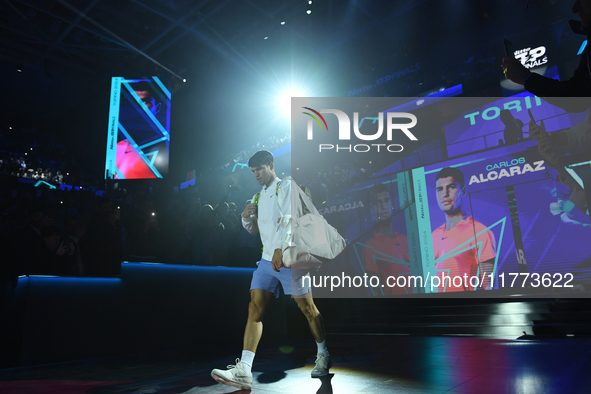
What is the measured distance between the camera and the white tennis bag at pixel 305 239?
2408 millimetres

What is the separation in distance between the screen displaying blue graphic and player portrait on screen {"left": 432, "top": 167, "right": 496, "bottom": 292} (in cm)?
666

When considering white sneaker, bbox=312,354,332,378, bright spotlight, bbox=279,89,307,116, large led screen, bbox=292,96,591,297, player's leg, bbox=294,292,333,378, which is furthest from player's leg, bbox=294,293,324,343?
bright spotlight, bbox=279,89,307,116

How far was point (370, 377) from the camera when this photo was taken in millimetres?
2510

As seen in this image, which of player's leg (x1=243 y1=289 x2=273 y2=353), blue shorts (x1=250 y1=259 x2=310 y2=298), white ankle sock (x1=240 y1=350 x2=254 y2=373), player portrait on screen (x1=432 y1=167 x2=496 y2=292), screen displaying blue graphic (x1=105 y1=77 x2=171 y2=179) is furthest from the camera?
screen displaying blue graphic (x1=105 y1=77 x2=171 y2=179)

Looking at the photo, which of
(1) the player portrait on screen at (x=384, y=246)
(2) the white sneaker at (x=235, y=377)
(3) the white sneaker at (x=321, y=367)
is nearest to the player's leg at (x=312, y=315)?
(3) the white sneaker at (x=321, y=367)

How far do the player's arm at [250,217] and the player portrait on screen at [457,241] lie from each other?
17.3 feet

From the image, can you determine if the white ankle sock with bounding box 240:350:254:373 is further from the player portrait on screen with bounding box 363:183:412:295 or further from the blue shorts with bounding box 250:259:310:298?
the player portrait on screen with bounding box 363:183:412:295

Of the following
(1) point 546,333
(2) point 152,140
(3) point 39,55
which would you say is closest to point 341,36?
(2) point 152,140

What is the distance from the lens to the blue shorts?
263 cm

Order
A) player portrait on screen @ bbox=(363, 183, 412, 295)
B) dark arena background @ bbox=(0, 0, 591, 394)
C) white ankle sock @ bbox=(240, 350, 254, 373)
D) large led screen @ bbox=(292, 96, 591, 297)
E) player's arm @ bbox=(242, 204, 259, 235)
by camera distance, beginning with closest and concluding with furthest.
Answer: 1. white ankle sock @ bbox=(240, 350, 254, 373)
2. player's arm @ bbox=(242, 204, 259, 235)
3. dark arena background @ bbox=(0, 0, 591, 394)
4. large led screen @ bbox=(292, 96, 591, 297)
5. player portrait on screen @ bbox=(363, 183, 412, 295)

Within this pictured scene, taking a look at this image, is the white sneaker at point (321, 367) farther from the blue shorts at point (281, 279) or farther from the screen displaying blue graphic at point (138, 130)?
the screen displaying blue graphic at point (138, 130)

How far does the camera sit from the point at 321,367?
8.64 feet

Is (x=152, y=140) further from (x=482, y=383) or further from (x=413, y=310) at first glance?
(x=482, y=383)

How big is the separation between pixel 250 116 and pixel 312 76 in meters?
2.40
